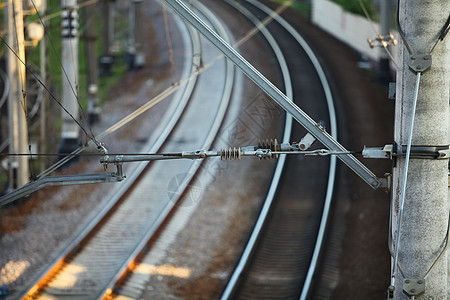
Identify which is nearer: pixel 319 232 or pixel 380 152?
pixel 380 152

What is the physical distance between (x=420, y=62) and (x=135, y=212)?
9013 millimetres

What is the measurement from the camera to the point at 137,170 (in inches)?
629

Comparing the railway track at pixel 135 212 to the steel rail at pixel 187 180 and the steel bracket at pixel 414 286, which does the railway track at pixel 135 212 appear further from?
the steel bracket at pixel 414 286

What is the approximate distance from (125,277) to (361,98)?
10273 millimetres

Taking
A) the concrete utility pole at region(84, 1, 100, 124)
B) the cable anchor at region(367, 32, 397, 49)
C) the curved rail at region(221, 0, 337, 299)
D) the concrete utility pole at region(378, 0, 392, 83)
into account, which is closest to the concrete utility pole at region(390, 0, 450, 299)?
the cable anchor at region(367, 32, 397, 49)

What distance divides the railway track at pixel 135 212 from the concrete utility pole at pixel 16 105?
238cm

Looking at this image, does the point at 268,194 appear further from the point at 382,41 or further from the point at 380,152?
the point at 380,152

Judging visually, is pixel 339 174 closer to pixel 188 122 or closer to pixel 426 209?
pixel 188 122

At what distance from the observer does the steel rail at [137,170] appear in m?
11.5

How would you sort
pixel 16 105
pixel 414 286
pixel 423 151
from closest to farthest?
pixel 423 151 < pixel 414 286 < pixel 16 105

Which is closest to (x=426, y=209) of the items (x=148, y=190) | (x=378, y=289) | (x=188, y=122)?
(x=378, y=289)

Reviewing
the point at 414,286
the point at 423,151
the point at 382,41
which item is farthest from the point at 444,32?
the point at 382,41

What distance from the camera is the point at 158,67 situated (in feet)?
80.2

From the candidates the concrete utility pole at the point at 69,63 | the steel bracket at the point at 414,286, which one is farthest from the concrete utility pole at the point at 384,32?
A: the steel bracket at the point at 414,286
